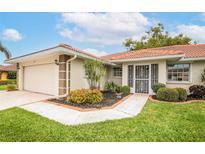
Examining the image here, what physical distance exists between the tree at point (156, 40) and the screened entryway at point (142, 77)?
625 inches

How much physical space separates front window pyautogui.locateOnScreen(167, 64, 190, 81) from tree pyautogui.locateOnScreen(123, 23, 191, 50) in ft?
47.4

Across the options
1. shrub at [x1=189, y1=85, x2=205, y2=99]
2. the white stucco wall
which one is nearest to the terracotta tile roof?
shrub at [x1=189, y1=85, x2=205, y2=99]

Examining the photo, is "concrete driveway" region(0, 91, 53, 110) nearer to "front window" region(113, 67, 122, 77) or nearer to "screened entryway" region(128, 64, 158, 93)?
"screened entryway" region(128, 64, 158, 93)

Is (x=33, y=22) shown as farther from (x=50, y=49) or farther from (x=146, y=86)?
(x=146, y=86)

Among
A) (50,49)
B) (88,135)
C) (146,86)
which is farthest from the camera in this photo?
(146,86)

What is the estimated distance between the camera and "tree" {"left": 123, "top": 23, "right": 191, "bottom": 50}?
78.9ft

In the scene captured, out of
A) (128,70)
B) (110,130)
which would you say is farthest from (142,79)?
(110,130)

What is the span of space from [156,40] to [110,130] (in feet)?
84.1

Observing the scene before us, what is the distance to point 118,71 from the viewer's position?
14.7 m

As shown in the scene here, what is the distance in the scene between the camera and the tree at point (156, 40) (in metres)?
24.0

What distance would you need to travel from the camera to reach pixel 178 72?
11.8 meters

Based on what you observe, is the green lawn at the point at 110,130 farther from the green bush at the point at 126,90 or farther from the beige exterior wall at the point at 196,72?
the beige exterior wall at the point at 196,72
